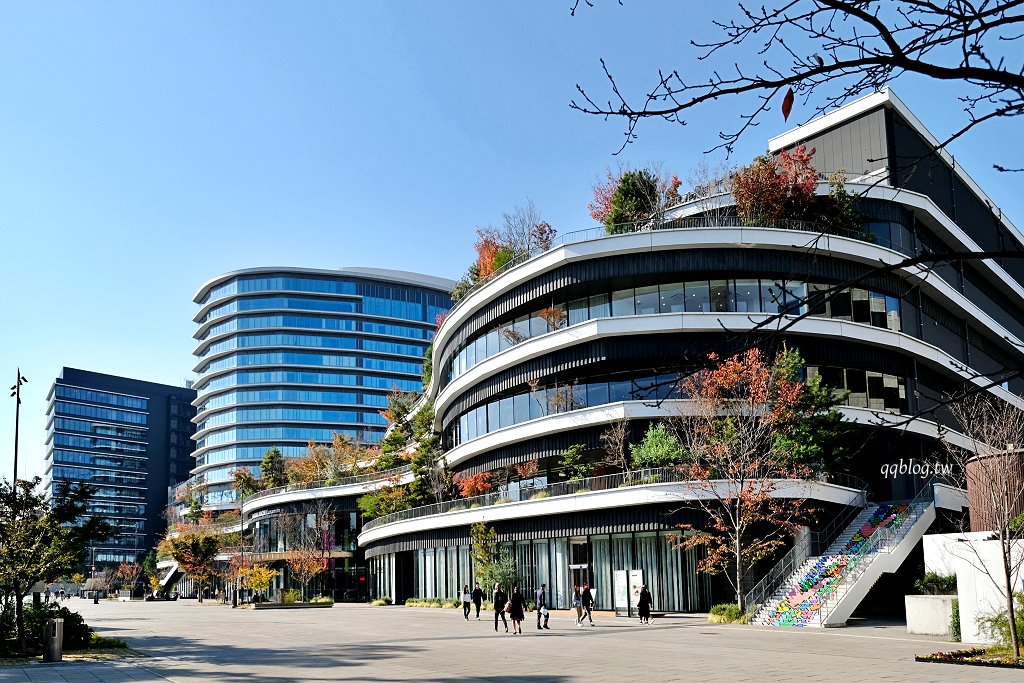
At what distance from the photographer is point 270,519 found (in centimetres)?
9700

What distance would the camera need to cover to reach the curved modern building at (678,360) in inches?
1766

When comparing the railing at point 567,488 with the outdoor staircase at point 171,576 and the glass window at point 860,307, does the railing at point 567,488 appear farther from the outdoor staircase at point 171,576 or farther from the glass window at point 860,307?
the outdoor staircase at point 171,576

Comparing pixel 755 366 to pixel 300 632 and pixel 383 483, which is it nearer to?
pixel 300 632

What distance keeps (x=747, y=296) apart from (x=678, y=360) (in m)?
4.71

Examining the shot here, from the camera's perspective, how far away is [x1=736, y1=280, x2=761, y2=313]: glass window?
48969 millimetres

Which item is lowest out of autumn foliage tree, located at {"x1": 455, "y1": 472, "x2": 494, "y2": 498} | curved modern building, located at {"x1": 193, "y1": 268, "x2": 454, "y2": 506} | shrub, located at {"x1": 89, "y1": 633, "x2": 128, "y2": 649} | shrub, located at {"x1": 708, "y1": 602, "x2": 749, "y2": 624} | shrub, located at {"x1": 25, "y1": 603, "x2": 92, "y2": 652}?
shrub, located at {"x1": 708, "y1": 602, "x2": 749, "y2": 624}

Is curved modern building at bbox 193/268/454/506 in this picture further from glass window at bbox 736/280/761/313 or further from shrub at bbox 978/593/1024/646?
shrub at bbox 978/593/1024/646

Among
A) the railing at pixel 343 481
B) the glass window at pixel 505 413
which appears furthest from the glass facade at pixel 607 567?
the railing at pixel 343 481

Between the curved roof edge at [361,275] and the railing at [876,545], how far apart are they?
127 meters

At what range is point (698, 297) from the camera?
4950 cm

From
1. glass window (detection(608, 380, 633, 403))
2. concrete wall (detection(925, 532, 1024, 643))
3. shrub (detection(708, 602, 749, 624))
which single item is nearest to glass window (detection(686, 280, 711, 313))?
glass window (detection(608, 380, 633, 403))

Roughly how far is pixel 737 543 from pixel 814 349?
15.6m

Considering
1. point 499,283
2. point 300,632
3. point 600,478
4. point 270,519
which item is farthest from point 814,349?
point 270,519

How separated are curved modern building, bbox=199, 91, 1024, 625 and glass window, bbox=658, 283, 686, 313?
81 millimetres
